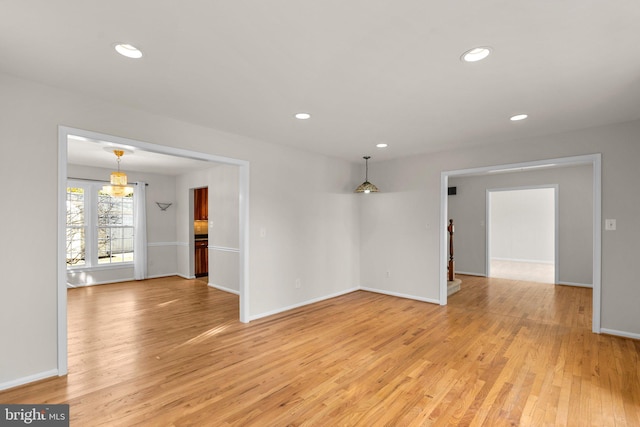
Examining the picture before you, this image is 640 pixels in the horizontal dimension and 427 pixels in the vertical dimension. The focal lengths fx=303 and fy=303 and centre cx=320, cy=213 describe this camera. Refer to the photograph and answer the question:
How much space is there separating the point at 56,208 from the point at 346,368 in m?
3.00

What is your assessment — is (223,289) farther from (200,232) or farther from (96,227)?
(96,227)

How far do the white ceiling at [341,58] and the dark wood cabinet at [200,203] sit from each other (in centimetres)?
481

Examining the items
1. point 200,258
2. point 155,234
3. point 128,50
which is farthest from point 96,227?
point 128,50

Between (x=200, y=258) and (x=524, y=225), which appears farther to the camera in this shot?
(x=524, y=225)

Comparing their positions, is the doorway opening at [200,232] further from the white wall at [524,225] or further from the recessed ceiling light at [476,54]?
the white wall at [524,225]

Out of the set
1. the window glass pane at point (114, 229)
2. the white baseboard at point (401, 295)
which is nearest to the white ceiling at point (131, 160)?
the window glass pane at point (114, 229)

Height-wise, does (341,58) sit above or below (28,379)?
above

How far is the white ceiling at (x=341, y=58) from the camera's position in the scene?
1673mm

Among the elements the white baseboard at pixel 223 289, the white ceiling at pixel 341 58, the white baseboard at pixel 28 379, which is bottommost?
the white baseboard at pixel 223 289

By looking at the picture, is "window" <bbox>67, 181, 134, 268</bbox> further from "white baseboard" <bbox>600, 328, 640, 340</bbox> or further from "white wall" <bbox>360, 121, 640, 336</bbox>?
"white baseboard" <bbox>600, 328, 640, 340</bbox>

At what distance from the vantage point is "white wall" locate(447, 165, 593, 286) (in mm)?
6348

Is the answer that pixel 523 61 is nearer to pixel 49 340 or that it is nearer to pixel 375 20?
pixel 375 20

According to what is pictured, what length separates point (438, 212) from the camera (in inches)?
200

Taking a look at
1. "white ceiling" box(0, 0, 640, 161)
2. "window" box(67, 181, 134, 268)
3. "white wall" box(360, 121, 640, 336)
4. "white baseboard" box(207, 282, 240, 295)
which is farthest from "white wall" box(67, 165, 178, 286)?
"white wall" box(360, 121, 640, 336)
